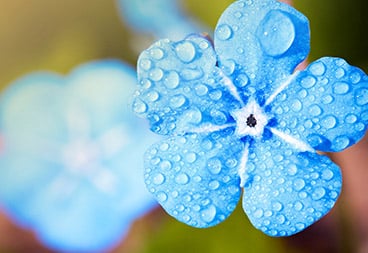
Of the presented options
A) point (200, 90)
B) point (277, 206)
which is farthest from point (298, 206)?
point (200, 90)

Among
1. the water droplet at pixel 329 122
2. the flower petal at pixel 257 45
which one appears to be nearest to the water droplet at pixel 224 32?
the flower petal at pixel 257 45

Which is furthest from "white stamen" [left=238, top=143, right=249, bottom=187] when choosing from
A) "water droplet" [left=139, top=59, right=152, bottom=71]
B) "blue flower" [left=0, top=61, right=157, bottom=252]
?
"blue flower" [left=0, top=61, right=157, bottom=252]

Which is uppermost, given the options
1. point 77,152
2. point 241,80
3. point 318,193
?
point 77,152

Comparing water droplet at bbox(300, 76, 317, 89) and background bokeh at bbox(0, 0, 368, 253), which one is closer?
water droplet at bbox(300, 76, 317, 89)

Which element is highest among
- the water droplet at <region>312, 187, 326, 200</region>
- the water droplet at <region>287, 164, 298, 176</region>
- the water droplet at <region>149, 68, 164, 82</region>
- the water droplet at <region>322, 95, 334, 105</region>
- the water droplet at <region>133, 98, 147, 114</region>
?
the water droplet at <region>149, 68, 164, 82</region>

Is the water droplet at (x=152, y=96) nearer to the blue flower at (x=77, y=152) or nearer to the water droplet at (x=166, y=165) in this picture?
the water droplet at (x=166, y=165)

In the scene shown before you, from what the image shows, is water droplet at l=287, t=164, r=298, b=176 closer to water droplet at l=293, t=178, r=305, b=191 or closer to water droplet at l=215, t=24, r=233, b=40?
water droplet at l=293, t=178, r=305, b=191

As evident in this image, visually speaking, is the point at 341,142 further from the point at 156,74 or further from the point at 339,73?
the point at 156,74

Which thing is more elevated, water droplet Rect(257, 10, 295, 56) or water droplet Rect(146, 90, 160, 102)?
water droplet Rect(146, 90, 160, 102)
